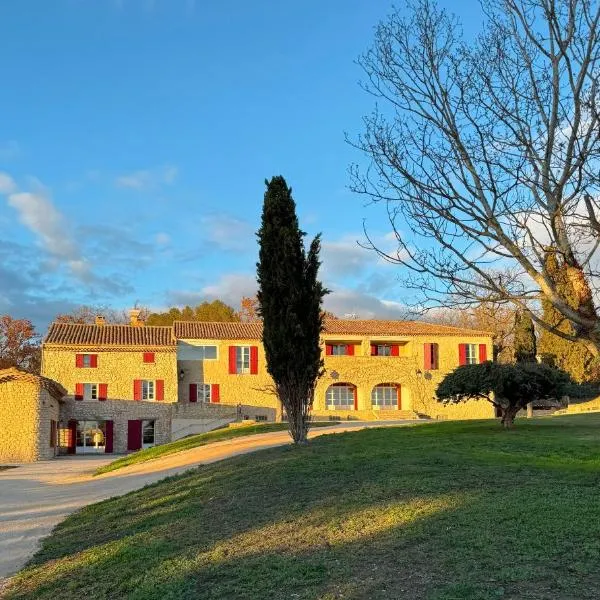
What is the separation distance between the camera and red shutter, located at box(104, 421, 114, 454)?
132 feet

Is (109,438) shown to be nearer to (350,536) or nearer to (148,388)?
(148,388)

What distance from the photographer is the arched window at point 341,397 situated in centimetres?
4525

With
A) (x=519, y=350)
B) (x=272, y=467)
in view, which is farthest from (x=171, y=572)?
(x=519, y=350)

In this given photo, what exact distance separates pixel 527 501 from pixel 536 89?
4366 mm

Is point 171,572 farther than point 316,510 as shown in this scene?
No

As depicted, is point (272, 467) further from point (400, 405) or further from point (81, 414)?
point (400, 405)

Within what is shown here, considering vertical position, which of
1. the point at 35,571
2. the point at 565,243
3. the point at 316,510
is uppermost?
the point at 565,243

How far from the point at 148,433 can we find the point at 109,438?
236cm

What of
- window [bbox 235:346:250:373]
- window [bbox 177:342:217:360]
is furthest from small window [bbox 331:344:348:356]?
window [bbox 177:342:217:360]

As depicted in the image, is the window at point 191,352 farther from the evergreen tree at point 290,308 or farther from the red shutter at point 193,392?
the evergreen tree at point 290,308

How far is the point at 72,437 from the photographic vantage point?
4000 centimetres

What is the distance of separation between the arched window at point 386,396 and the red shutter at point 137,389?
15.5 m

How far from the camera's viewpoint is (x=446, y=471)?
967 centimetres

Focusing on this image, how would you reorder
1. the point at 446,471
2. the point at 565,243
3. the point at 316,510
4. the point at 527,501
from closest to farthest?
the point at 565,243 < the point at 527,501 < the point at 316,510 < the point at 446,471
